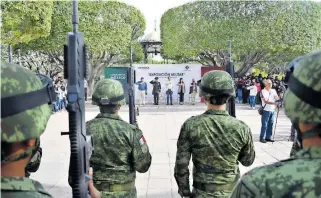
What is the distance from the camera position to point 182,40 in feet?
91.7

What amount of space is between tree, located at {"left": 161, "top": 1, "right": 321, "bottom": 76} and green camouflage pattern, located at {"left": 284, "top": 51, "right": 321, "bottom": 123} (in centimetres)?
2478

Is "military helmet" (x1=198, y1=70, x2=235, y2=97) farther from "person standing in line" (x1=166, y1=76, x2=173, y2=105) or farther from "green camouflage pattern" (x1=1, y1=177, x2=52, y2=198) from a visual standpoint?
"person standing in line" (x1=166, y1=76, x2=173, y2=105)

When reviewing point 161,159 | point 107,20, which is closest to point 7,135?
point 161,159

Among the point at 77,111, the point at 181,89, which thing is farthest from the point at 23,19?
the point at 77,111

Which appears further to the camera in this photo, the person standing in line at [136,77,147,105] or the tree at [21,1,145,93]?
the tree at [21,1,145,93]

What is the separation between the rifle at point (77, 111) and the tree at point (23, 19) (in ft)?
41.4

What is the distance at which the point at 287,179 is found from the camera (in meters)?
1.40

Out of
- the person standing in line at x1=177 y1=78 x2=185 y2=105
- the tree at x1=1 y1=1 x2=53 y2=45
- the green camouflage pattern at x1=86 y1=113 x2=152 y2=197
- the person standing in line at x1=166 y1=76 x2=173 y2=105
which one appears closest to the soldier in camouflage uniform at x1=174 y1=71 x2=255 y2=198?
the green camouflage pattern at x1=86 y1=113 x2=152 y2=197

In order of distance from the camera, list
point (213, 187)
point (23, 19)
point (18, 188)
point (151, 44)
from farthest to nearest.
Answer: point (151, 44), point (23, 19), point (213, 187), point (18, 188)

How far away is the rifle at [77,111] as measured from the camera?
233 cm

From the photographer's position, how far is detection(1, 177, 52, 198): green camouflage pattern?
1.39 metres

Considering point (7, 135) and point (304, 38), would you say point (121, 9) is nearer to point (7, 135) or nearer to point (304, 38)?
point (304, 38)

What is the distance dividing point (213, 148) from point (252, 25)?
24.2 m

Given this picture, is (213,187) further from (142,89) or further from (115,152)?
(142,89)
